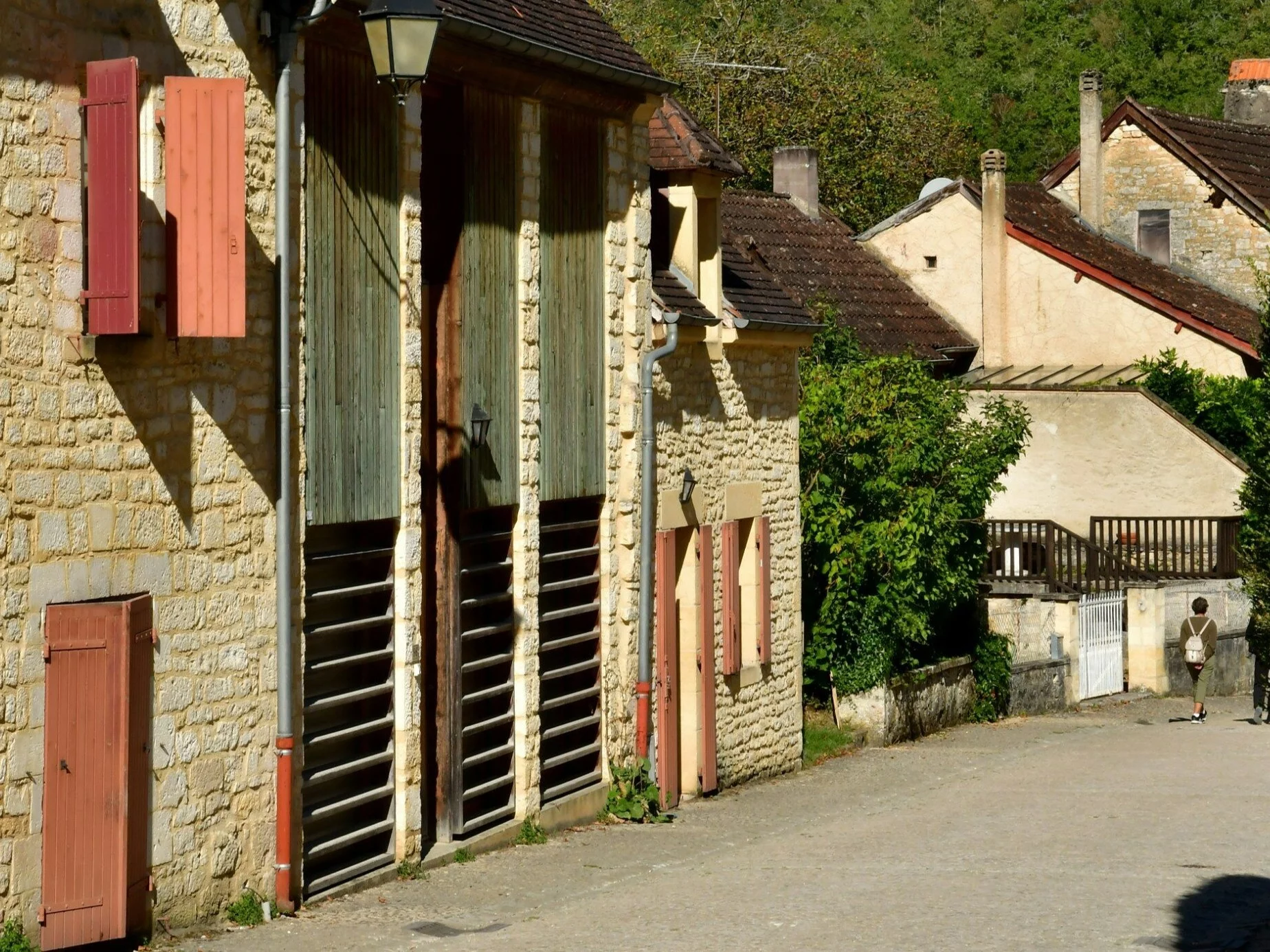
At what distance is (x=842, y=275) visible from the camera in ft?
99.0

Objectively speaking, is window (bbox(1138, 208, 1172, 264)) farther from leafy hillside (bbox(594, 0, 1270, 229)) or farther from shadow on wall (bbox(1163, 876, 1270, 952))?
shadow on wall (bbox(1163, 876, 1270, 952))

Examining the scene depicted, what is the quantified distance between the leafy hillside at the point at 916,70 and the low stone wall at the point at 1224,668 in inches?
802

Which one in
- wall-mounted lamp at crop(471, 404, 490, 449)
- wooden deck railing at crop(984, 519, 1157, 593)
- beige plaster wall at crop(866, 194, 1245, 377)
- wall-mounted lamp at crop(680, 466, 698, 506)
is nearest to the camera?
wall-mounted lamp at crop(471, 404, 490, 449)

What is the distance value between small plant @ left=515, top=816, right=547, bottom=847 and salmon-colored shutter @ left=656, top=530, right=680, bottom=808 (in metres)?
2.20

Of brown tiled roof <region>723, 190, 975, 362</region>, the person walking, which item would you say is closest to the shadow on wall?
the person walking

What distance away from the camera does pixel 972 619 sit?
24562 mm

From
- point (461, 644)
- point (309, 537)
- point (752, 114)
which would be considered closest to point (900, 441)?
point (461, 644)

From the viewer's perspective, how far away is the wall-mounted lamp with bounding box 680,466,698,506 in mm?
16156

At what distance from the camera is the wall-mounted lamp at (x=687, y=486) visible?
16.2 metres

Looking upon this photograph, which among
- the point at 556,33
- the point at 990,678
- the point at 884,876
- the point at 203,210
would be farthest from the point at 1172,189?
the point at 203,210

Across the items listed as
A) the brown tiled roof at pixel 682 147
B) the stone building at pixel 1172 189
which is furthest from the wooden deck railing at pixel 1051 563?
the brown tiled roof at pixel 682 147

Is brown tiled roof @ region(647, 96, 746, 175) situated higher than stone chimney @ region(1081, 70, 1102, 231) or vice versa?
stone chimney @ region(1081, 70, 1102, 231)

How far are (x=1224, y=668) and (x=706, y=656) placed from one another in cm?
1495

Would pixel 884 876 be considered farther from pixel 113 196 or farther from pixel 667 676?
pixel 113 196
